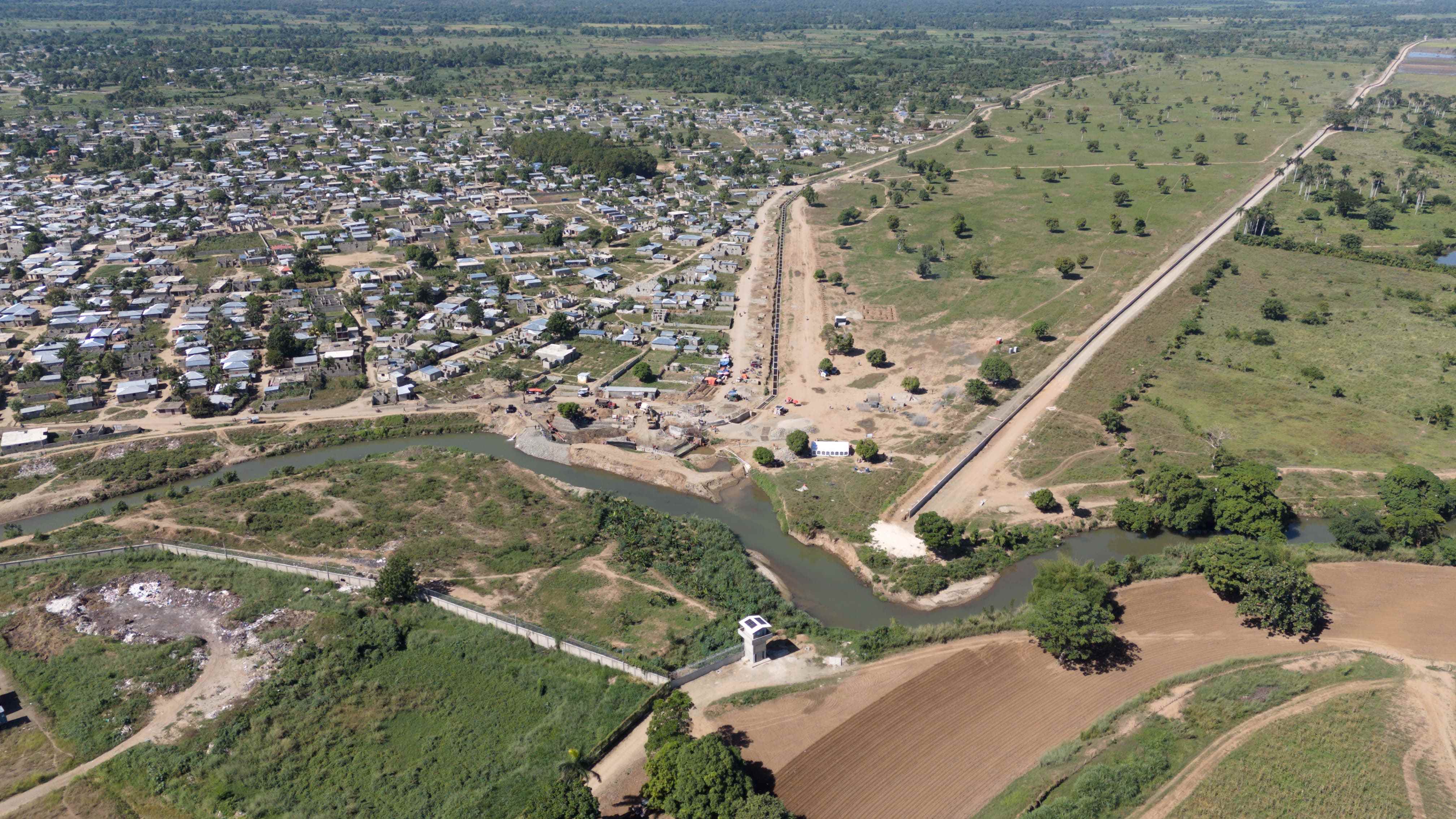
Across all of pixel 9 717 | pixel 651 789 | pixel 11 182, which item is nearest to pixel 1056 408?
pixel 651 789

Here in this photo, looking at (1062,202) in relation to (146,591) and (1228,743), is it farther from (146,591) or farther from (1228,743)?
(146,591)

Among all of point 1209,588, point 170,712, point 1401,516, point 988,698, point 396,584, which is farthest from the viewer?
point 1401,516

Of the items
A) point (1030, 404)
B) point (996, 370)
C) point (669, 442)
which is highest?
point (996, 370)

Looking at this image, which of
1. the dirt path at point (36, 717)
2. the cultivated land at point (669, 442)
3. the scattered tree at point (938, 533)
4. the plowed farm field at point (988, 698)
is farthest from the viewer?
the scattered tree at point (938, 533)

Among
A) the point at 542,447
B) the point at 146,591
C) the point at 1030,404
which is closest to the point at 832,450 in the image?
the point at 1030,404

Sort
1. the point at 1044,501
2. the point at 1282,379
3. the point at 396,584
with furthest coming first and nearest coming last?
the point at 1282,379, the point at 1044,501, the point at 396,584

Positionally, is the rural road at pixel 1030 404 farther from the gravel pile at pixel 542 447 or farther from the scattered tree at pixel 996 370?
the gravel pile at pixel 542 447

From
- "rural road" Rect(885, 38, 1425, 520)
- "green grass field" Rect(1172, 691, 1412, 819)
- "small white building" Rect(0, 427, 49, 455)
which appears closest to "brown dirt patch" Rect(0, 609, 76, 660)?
"small white building" Rect(0, 427, 49, 455)

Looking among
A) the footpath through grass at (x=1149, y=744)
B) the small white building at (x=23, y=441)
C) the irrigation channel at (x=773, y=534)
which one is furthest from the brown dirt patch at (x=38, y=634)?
the footpath through grass at (x=1149, y=744)
